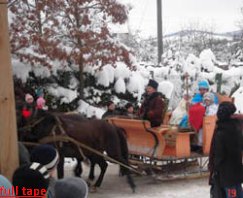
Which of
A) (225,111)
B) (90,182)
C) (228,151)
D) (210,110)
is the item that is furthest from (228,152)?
(90,182)

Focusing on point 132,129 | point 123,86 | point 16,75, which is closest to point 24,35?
point 16,75

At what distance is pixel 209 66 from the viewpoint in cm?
1528

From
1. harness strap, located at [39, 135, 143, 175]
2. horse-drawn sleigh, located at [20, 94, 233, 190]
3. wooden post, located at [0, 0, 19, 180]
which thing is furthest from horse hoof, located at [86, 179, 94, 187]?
wooden post, located at [0, 0, 19, 180]

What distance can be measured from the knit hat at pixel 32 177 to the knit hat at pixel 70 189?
0.33ft

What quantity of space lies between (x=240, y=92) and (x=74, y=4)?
692 centimetres

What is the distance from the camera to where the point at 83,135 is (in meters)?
6.89

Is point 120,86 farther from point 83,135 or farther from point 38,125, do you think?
point 38,125

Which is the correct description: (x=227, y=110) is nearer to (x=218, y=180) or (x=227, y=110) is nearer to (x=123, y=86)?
(x=218, y=180)

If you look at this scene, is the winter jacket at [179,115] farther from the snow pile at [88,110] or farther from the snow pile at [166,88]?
the snow pile at [166,88]

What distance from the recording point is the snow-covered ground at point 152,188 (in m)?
6.89

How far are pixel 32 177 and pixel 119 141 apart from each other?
4.85 m

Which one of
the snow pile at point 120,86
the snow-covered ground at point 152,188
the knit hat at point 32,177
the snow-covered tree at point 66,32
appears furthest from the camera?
the snow pile at point 120,86

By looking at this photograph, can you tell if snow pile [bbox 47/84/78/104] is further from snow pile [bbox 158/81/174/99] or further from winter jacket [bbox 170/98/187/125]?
winter jacket [bbox 170/98/187/125]

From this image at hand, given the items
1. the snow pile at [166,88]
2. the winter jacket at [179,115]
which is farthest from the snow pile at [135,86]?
the winter jacket at [179,115]
